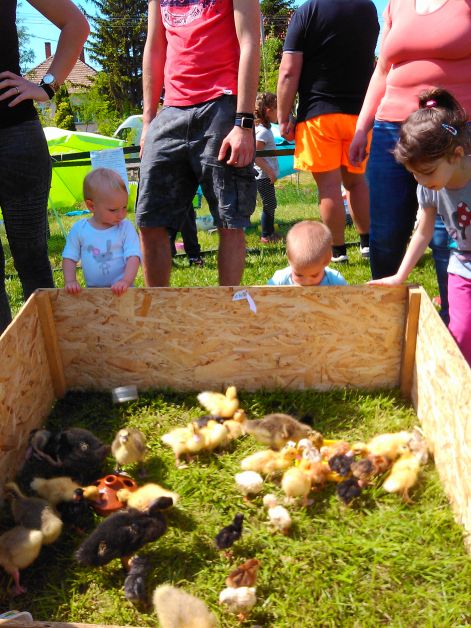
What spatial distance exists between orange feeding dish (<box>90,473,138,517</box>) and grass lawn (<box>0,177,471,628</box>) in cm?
13

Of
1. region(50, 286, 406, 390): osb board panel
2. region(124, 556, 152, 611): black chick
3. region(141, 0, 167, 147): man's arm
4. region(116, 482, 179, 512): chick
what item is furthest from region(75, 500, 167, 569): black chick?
Answer: region(141, 0, 167, 147): man's arm

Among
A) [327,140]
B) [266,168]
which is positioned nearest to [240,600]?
[327,140]

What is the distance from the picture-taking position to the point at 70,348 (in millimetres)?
3068

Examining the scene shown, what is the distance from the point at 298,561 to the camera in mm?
1997

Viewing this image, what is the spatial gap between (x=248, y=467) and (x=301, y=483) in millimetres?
275

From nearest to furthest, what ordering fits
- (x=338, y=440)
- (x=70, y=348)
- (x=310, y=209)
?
(x=338, y=440), (x=70, y=348), (x=310, y=209)

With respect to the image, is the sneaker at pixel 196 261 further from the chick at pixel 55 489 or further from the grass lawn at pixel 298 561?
the chick at pixel 55 489

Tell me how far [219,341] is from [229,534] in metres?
1.14

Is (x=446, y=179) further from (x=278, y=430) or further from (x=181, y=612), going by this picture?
(x=181, y=612)

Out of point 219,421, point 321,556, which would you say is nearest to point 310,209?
point 219,421

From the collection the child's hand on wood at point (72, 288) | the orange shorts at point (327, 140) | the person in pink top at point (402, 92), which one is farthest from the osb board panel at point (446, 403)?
the orange shorts at point (327, 140)

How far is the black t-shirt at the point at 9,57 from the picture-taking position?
2.75 metres

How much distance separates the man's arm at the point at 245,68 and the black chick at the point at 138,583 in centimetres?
190

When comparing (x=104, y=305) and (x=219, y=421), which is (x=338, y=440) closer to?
(x=219, y=421)
